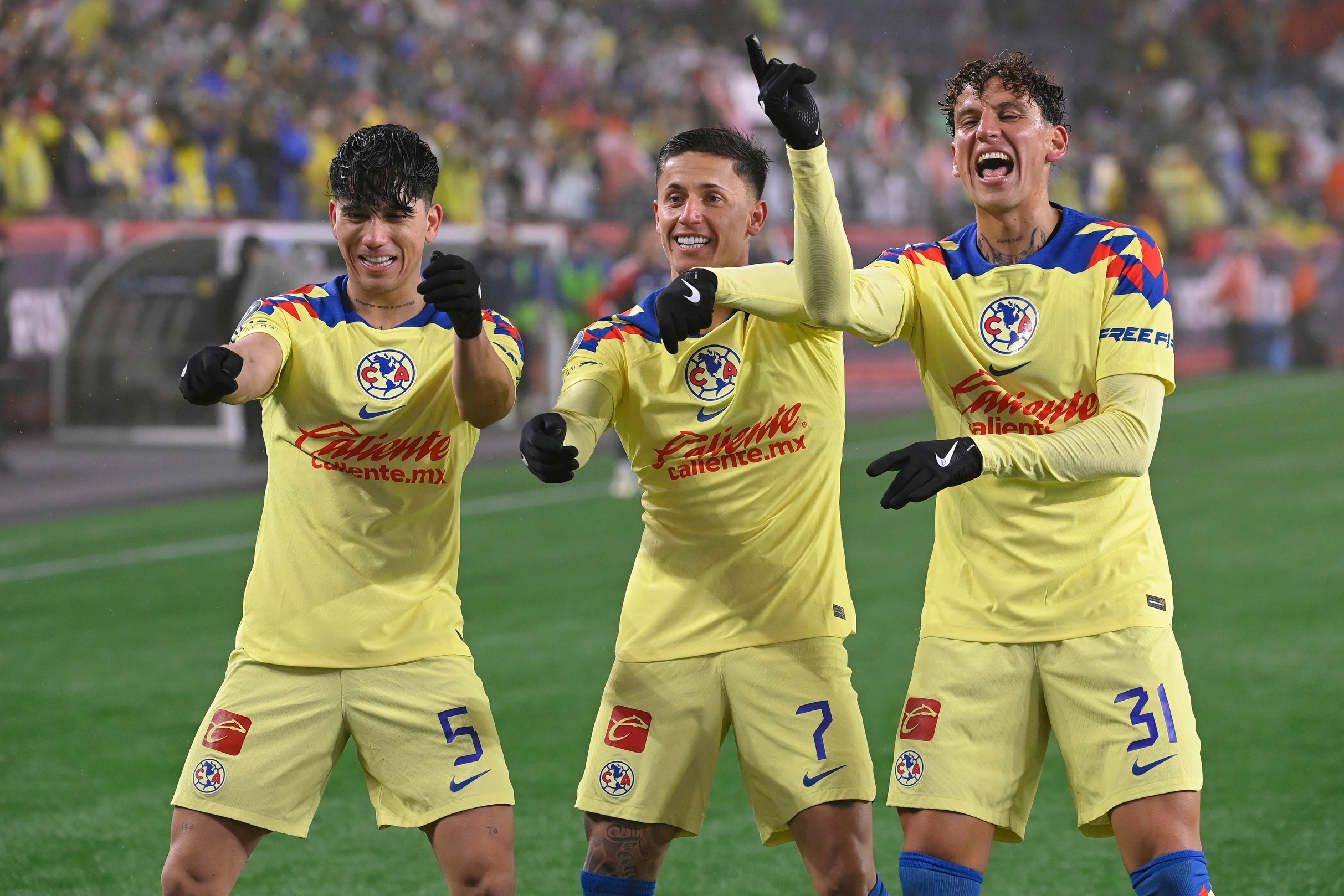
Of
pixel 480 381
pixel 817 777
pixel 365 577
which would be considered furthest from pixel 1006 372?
pixel 365 577

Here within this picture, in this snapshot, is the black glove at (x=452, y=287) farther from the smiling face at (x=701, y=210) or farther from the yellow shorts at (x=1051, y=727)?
the yellow shorts at (x=1051, y=727)

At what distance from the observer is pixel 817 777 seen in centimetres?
351

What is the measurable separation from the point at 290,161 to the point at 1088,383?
1407 cm

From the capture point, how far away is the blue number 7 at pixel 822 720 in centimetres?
352

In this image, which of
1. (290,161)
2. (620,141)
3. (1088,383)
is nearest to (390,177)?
(1088,383)

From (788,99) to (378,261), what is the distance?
1.03m

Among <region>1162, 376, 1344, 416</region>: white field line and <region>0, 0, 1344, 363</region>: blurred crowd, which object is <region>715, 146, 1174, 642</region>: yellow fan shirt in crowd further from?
<region>1162, 376, 1344, 416</region>: white field line

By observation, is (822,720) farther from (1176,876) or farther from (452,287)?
(452,287)

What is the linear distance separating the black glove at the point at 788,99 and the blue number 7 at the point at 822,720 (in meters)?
1.25

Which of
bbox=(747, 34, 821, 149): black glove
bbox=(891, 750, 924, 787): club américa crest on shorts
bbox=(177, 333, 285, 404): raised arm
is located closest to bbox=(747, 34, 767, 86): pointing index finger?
bbox=(747, 34, 821, 149): black glove

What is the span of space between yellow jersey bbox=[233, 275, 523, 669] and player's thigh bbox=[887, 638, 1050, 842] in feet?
3.45

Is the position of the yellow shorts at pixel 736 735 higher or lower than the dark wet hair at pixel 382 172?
lower

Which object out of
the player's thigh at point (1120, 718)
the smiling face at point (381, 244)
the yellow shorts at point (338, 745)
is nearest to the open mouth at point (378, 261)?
the smiling face at point (381, 244)

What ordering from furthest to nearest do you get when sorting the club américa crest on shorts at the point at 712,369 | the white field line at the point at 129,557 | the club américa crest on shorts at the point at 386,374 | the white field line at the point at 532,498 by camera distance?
the white field line at the point at 532,498 → the white field line at the point at 129,557 → the club américa crest on shorts at the point at 712,369 → the club américa crest on shorts at the point at 386,374
